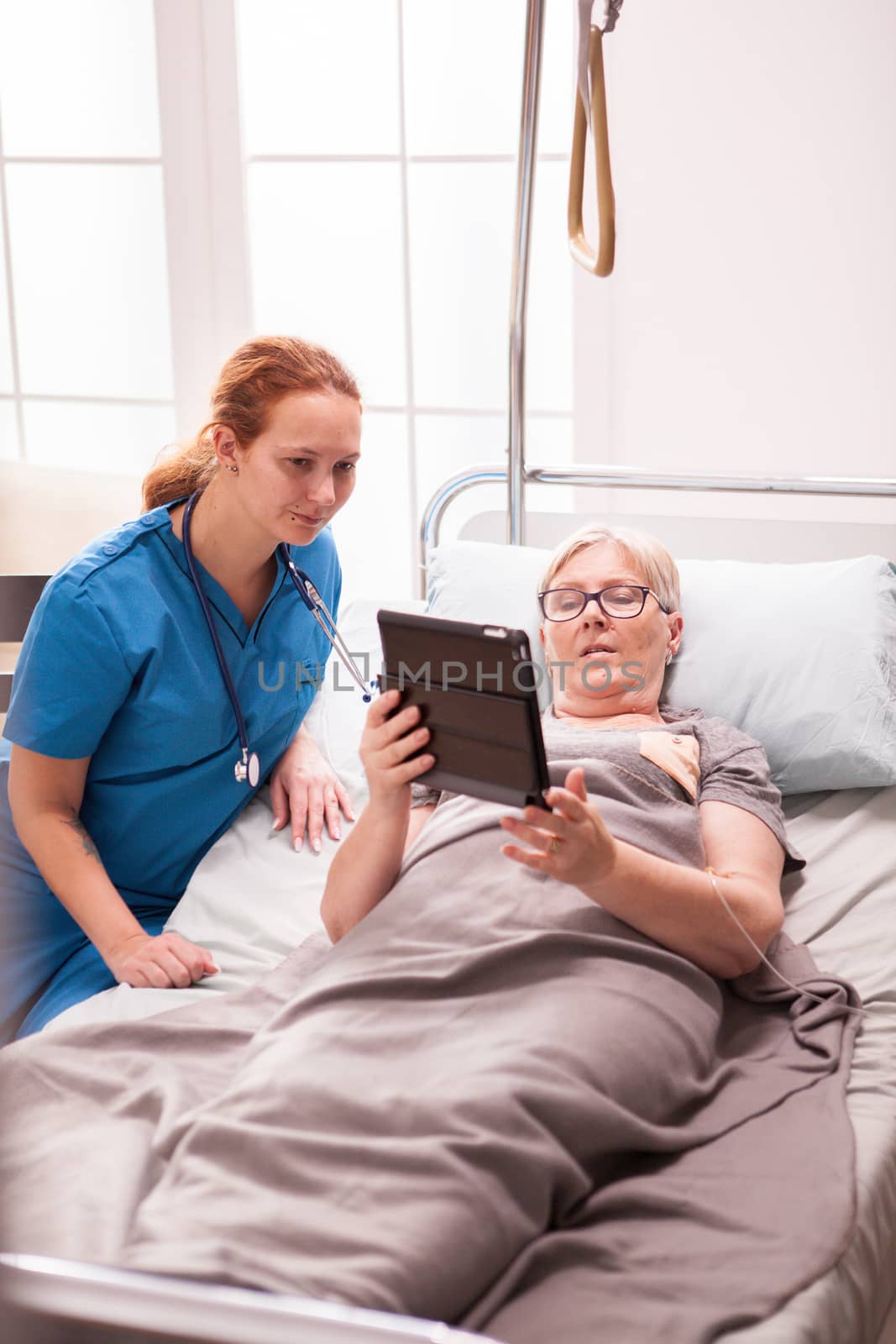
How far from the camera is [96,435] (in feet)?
11.6

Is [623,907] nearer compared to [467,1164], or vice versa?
[467,1164]

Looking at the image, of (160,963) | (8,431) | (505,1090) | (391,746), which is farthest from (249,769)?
(8,431)

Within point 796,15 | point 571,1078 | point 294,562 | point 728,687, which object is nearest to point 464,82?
point 796,15

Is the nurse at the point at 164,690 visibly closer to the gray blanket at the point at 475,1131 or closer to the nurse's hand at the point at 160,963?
the nurse's hand at the point at 160,963

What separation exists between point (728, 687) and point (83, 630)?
2.87ft

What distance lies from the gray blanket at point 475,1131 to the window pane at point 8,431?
266 cm

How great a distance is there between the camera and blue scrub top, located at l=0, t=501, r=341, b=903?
1.54 meters

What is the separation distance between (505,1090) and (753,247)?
2.03 meters

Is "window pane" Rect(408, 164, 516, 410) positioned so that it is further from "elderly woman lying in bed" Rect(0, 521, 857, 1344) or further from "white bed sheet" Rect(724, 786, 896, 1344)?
"elderly woman lying in bed" Rect(0, 521, 857, 1344)

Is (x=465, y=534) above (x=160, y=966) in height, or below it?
above

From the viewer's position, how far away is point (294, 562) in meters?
1.85

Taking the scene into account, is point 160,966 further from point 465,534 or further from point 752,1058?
point 465,534

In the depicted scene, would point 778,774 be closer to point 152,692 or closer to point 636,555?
point 636,555

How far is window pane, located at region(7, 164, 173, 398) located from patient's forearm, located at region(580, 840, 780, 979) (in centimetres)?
256
